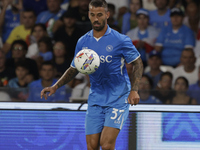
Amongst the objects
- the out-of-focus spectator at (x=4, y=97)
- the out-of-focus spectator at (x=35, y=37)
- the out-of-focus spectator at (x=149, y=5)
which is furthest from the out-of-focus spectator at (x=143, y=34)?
the out-of-focus spectator at (x=4, y=97)

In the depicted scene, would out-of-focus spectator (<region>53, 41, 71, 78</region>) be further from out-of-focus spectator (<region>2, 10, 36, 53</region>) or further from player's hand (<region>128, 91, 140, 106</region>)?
player's hand (<region>128, 91, 140, 106</region>)

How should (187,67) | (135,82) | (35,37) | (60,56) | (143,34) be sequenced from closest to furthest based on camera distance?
(135,82) → (187,67) → (60,56) → (143,34) → (35,37)

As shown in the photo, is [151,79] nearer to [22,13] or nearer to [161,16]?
[161,16]

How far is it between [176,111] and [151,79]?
90.4 inches

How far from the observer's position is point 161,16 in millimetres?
7137

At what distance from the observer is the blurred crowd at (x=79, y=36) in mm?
6566

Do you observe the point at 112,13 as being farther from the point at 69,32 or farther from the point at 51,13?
the point at 51,13

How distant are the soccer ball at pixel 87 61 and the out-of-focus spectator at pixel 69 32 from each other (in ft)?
11.6

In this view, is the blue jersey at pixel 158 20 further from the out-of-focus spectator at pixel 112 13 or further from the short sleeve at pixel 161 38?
the out-of-focus spectator at pixel 112 13

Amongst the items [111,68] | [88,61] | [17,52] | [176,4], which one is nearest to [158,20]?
[176,4]

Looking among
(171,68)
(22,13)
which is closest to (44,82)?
(22,13)

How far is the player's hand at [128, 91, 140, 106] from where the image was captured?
→ 323 centimetres

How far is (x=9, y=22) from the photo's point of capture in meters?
7.66

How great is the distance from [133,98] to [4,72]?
426 centimetres
